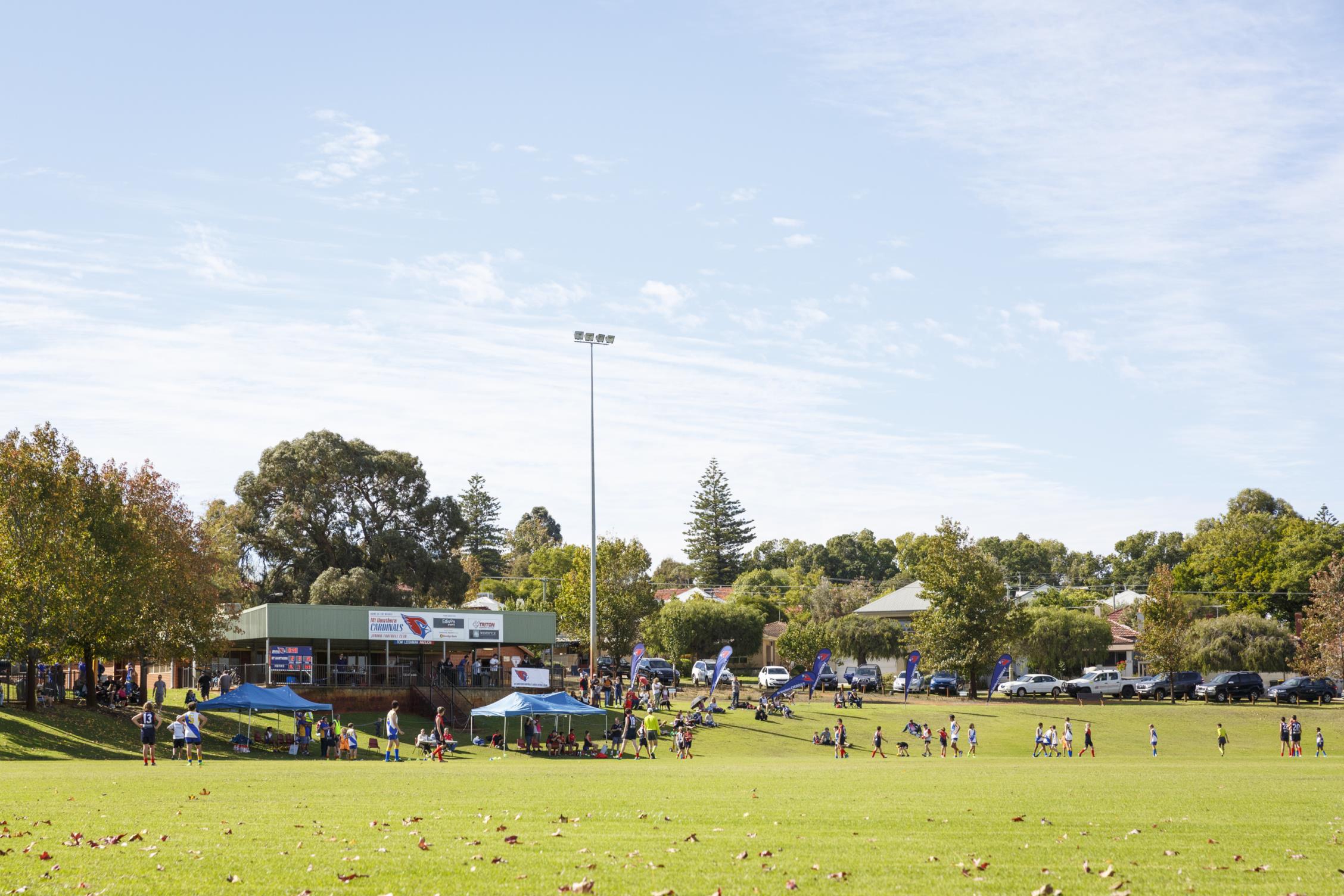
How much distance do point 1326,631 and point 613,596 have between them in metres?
42.1

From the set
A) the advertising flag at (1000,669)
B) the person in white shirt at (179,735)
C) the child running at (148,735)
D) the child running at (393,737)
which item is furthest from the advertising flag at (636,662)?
the child running at (148,735)

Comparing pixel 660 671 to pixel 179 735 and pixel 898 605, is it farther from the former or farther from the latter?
pixel 179 735

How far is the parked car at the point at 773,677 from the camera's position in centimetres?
7162

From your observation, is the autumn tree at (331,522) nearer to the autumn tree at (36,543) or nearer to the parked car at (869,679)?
the parked car at (869,679)

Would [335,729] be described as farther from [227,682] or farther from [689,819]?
[689,819]

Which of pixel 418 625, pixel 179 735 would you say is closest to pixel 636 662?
pixel 418 625

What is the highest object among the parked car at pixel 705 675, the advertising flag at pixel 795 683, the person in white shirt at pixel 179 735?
the person in white shirt at pixel 179 735

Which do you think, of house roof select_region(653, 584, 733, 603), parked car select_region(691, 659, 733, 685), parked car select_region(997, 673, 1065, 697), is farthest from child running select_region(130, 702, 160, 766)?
house roof select_region(653, 584, 733, 603)

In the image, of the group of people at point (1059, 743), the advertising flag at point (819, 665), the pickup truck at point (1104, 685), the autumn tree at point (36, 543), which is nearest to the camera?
the autumn tree at point (36, 543)

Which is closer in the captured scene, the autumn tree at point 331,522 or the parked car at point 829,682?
the parked car at point 829,682

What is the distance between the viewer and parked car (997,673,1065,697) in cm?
6750

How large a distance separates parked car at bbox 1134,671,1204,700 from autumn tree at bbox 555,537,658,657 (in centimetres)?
2963

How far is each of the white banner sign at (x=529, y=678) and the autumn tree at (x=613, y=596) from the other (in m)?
16.8

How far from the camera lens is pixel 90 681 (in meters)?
42.4
